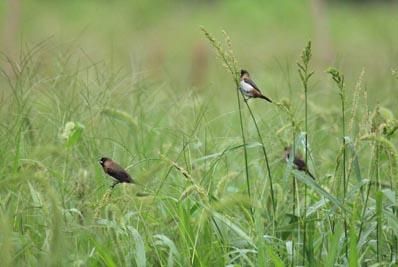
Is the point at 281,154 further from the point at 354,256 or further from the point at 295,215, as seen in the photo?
the point at 354,256

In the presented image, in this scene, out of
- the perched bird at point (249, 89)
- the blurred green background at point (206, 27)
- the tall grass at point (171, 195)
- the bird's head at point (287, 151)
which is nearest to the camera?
the tall grass at point (171, 195)

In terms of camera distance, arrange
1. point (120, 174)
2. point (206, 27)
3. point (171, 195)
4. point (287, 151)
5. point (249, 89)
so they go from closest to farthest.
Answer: point (120, 174), point (249, 89), point (171, 195), point (287, 151), point (206, 27)

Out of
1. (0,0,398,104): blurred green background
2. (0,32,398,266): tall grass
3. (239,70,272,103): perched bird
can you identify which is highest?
(0,0,398,104): blurred green background

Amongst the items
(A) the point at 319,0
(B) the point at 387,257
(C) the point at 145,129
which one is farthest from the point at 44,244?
(A) the point at 319,0

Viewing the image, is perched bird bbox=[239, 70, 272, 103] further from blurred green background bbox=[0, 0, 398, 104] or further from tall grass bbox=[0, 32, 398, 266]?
blurred green background bbox=[0, 0, 398, 104]

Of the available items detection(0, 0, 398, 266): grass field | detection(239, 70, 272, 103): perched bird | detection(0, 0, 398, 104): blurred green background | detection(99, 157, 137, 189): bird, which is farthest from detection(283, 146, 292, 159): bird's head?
detection(0, 0, 398, 104): blurred green background

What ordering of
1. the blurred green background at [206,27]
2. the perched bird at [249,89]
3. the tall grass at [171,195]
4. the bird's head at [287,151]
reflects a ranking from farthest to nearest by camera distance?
the blurred green background at [206,27], the bird's head at [287,151], the perched bird at [249,89], the tall grass at [171,195]

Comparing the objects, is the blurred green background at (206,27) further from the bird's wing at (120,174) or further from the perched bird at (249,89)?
the bird's wing at (120,174)

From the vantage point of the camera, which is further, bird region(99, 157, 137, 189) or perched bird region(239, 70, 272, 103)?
perched bird region(239, 70, 272, 103)

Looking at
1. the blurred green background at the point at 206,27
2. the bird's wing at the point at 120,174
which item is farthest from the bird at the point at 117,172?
the blurred green background at the point at 206,27

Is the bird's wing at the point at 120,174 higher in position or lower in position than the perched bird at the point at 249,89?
lower

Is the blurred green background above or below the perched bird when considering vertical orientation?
above

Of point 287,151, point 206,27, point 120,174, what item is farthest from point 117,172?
point 206,27

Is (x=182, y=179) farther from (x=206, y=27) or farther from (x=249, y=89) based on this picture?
(x=206, y=27)
